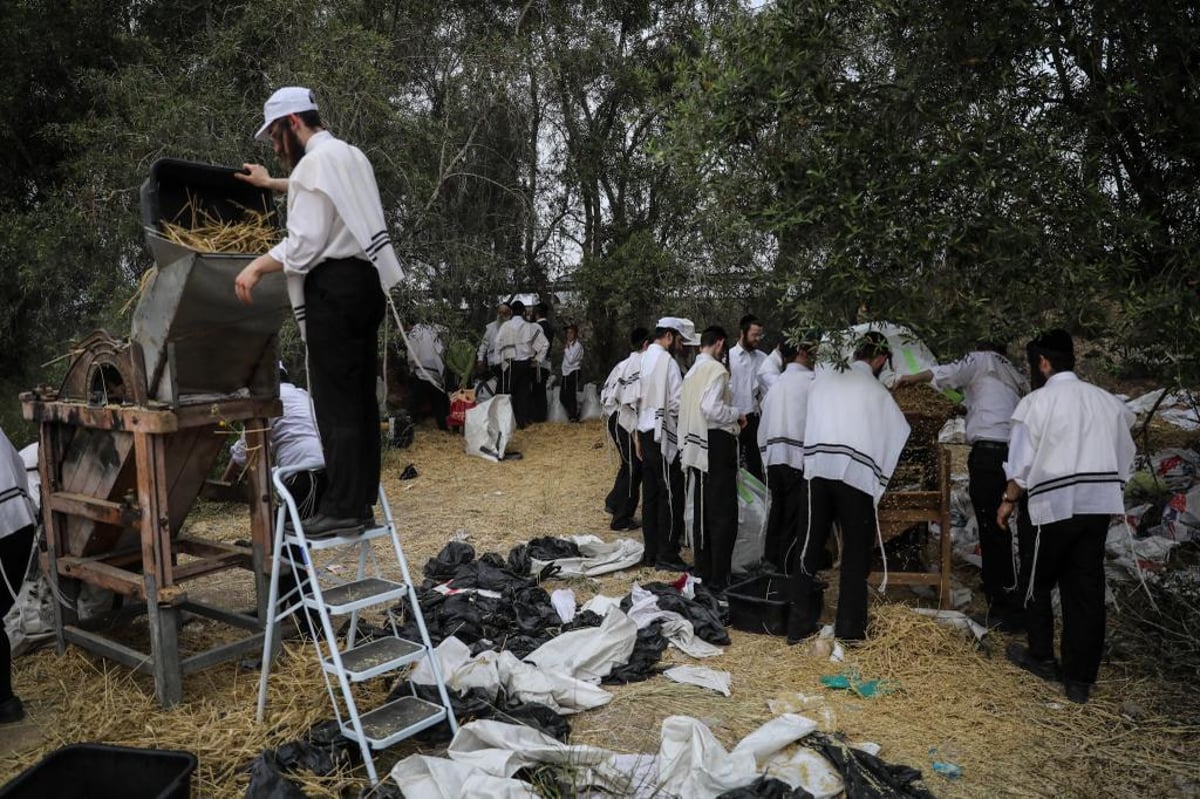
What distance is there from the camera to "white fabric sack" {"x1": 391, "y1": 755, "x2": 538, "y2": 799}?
10.9ft

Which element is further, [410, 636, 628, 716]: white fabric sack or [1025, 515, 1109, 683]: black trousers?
[1025, 515, 1109, 683]: black trousers

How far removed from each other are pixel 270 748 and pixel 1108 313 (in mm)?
4735

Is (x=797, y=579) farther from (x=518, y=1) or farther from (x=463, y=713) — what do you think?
(x=518, y=1)

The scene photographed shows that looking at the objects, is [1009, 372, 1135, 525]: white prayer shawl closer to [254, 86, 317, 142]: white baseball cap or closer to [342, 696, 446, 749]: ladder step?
[342, 696, 446, 749]: ladder step

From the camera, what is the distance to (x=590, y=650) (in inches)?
197

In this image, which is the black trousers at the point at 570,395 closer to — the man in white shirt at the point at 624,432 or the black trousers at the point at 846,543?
the man in white shirt at the point at 624,432

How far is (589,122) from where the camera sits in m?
14.1

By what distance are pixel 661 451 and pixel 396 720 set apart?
3887 mm

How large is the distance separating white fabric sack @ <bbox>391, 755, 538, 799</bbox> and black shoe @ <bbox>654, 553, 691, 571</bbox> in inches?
149

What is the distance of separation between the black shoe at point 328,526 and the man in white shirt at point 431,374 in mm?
8247

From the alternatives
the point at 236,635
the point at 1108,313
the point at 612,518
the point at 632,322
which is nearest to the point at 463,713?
the point at 236,635

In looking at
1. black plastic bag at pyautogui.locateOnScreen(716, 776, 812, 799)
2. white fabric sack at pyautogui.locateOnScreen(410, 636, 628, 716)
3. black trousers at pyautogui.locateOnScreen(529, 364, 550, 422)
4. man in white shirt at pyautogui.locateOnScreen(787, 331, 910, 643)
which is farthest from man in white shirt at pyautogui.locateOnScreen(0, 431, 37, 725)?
black trousers at pyautogui.locateOnScreen(529, 364, 550, 422)

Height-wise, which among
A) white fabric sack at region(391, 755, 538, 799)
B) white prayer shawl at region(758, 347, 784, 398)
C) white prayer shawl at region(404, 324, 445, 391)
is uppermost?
white prayer shawl at region(404, 324, 445, 391)

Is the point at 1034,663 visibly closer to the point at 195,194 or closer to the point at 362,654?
the point at 362,654
